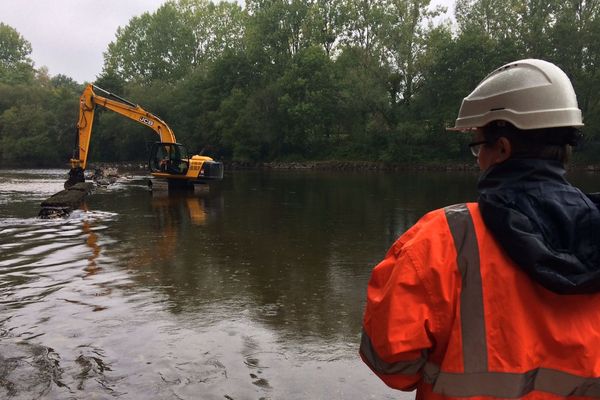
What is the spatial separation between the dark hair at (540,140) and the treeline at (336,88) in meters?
45.2

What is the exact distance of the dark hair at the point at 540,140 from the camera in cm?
158

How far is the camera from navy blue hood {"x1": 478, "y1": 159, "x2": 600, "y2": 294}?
1400mm

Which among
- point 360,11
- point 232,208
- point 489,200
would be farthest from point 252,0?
point 489,200

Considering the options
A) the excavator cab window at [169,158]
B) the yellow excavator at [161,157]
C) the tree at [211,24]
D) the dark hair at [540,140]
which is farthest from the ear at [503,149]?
the tree at [211,24]

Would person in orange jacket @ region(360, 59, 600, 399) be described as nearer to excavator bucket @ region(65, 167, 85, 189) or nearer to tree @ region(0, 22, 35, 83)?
excavator bucket @ region(65, 167, 85, 189)

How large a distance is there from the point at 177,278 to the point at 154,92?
6233cm

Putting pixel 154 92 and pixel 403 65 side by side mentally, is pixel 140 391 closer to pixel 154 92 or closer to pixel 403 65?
pixel 403 65

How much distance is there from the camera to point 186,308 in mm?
6109

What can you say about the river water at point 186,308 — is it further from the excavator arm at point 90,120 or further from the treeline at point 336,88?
the treeline at point 336,88

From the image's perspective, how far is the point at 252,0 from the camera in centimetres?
6391

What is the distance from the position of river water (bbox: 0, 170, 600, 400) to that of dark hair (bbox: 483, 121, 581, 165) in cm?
290

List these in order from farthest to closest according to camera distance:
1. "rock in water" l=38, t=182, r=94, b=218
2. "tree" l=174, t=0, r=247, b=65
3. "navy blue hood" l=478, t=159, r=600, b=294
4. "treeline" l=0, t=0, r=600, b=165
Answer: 1. "tree" l=174, t=0, r=247, b=65
2. "treeline" l=0, t=0, r=600, b=165
3. "rock in water" l=38, t=182, r=94, b=218
4. "navy blue hood" l=478, t=159, r=600, b=294

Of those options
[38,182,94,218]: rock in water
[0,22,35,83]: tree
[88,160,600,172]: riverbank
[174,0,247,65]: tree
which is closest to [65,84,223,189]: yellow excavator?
[38,182,94,218]: rock in water

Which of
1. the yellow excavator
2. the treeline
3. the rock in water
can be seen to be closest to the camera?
the rock in water
